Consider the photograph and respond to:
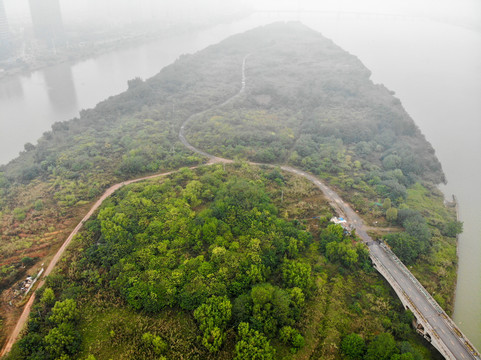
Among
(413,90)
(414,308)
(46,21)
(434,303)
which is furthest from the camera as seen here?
(46,21)

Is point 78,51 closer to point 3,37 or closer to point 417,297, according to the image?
point 3,37

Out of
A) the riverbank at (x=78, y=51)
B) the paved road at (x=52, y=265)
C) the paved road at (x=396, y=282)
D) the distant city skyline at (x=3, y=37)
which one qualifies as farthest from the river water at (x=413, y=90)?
the paved road at (x=52, y=265)

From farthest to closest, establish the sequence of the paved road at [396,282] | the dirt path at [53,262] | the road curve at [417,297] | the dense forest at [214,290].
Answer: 1. the paved road at [396,282]
2. the road curve at [417,297]
3. the dirt path at [53,262]
4. the dense forest at [214,290]

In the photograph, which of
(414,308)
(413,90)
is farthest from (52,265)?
(413,90)

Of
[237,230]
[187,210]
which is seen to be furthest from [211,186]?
[237,230]

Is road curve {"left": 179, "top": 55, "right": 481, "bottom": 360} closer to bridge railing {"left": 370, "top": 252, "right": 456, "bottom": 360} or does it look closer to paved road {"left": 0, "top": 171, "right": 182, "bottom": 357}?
bridge railing {"left": 370, "top": 252, "right": 456, "bottom": 360}

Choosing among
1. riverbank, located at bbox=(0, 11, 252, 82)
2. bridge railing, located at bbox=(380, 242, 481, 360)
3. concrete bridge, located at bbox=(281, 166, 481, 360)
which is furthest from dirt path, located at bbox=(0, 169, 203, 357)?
riverbank, located at bbox=(0, 11, 252, 82)

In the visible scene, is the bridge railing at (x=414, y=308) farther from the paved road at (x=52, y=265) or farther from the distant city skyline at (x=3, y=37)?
the distant city skyline at (x=3, y=37)
